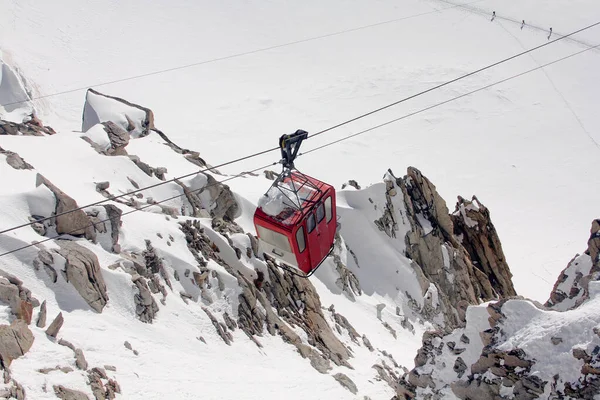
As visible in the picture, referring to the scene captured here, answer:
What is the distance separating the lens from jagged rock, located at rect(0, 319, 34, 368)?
12578mm

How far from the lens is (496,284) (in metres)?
34.4

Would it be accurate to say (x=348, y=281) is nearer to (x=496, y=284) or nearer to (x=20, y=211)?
(x=496, y=284)

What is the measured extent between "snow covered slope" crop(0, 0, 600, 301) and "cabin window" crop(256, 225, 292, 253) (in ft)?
91.9

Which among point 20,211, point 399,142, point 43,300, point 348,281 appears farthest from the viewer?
point 399,142

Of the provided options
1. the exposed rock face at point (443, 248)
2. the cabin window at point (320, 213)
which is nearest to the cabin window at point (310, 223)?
the cabin window at point (320, 213)

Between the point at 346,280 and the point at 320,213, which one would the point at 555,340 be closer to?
the point at 320,213

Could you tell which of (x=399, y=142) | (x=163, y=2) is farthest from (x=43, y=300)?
(x=163, y=2)

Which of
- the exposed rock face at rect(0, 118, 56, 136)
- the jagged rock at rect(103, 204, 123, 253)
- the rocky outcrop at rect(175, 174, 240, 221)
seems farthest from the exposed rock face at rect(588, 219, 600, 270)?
the exposed rock face at rect(0, 118, 56, 136)

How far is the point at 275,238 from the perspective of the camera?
1664cm

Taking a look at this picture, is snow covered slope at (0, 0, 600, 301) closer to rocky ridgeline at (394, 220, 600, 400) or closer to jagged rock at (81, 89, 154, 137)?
jagged rock at (81, 89, 154, 137)

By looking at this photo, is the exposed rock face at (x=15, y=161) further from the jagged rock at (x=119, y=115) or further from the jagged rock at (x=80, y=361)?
the jagged rock at (x=80, y=361)

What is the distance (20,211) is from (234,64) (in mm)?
55359

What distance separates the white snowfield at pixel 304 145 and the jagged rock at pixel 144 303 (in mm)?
288

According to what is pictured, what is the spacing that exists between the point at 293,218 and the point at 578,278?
889 cm
